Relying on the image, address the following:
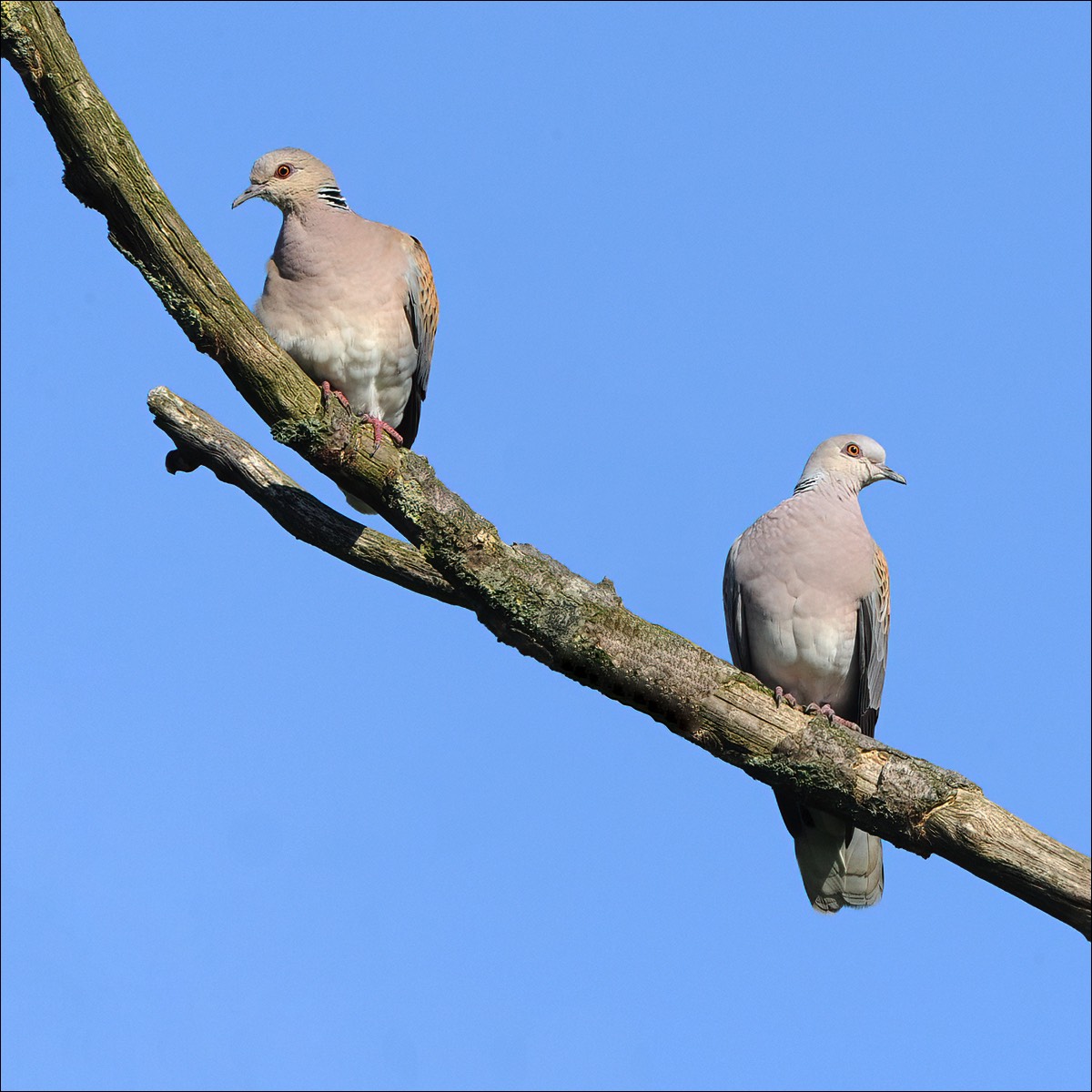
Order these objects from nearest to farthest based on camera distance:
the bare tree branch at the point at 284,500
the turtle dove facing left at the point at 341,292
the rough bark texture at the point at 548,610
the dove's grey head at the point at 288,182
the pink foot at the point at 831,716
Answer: the rough bark texture at the point at 548,610
the pink foot at the point at 831,716
the bare tree branch at the point at 284,500
the turtle dove facing left at the point at 341,292
the dove's grey head at the point at 288,182

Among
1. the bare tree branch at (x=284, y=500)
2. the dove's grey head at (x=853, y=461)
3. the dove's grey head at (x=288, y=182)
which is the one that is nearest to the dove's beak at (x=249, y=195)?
the dove's grey head at (x=288, y=182)

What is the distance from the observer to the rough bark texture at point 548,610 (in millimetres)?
4031

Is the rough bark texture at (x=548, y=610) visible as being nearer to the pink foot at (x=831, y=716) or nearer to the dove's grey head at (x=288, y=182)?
the pink foot at (x=831, y=716)

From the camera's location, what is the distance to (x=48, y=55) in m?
3.81

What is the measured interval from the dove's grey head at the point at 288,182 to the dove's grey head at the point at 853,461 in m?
2.53

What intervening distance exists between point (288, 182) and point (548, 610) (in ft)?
8.84

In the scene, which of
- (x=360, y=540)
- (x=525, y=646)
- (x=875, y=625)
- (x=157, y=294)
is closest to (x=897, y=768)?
(x=525, y=646)

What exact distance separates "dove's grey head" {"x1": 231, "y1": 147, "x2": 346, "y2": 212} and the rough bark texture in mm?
1785

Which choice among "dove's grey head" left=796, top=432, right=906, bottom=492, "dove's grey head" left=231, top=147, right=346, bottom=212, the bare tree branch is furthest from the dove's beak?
"dove's grey head" left=796, top=432, right=906, bottom=492

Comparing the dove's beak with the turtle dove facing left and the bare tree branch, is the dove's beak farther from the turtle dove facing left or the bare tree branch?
the bare tree branch

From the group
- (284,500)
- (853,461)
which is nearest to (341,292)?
(284,500)

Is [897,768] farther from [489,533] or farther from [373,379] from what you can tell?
[373,379]

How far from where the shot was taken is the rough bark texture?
4.03m

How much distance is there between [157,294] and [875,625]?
10.8 ft
